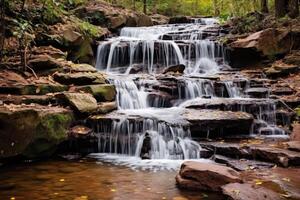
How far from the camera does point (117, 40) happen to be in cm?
1647

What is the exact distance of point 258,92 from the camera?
11680 millimetres

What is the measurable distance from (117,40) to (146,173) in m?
10.1

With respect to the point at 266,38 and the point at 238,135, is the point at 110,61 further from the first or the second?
the point at 238,135

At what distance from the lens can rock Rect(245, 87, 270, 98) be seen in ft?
38.1

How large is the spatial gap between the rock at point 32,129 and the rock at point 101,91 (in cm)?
131

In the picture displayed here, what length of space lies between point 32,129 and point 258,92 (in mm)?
6830

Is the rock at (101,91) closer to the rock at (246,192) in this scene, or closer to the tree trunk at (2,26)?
the tree trunk at (2,26)

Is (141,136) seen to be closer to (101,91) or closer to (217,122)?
(217,122)

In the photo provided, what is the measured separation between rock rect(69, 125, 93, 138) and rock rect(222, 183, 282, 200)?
390 centimetres

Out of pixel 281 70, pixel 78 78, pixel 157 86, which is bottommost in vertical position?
pixel 157 86

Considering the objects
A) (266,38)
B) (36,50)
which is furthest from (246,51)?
(36,50)

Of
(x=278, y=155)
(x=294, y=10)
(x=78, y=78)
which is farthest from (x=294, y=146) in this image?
(x=294, y=10)

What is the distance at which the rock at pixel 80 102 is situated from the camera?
8.98 m

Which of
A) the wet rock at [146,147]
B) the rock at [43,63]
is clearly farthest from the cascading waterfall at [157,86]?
the rock at [43,63]
